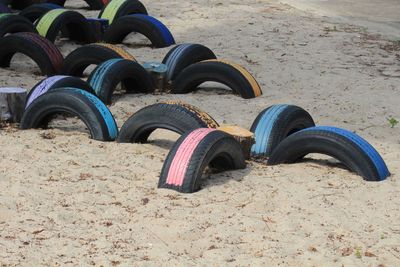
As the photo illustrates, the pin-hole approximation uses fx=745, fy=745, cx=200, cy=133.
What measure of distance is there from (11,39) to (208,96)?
275 centimetres

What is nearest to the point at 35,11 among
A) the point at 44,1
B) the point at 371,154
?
the point at 44,1

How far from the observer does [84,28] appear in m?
11.8

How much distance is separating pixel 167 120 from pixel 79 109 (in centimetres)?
94

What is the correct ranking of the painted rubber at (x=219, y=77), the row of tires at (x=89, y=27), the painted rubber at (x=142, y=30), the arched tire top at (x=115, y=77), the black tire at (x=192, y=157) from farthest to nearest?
the painted rubber at (x=142, y=30), the row of tires at (x=89, y=27), the painted rubber at (x=219, y=77), the arched tire top at (x=115, y=77), the black tire at (x=192, y=157)

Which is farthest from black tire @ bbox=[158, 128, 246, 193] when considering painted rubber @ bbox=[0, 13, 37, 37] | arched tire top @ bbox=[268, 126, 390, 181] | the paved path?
the paved path

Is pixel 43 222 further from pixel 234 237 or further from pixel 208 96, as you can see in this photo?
pixel 208 96

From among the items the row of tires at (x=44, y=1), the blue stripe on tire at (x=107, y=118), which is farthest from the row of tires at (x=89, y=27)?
the blue stripe on tire at (x=107, y=118)

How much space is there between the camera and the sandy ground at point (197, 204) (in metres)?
4.49

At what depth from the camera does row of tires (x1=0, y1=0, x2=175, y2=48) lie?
36.9 feet

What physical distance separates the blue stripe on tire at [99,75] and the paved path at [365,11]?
6.14m

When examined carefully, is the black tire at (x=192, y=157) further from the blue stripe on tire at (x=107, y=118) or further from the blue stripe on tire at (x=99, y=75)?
the blue stripe on tire at (x=99, y=75)

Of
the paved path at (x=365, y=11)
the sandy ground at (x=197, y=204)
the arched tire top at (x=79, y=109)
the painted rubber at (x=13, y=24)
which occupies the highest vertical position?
the paved path at (x=365, y=11)

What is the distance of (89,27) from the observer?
11875mm

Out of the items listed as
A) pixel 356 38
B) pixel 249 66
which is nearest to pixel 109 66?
pixel 249 66
